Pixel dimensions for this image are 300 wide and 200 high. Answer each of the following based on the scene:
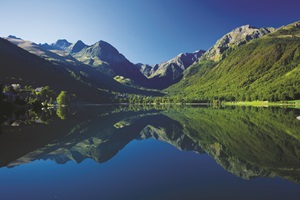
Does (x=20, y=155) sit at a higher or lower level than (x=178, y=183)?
lower

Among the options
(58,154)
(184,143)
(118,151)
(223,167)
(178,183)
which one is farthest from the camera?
(184,143)

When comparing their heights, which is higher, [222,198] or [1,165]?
[222,198]

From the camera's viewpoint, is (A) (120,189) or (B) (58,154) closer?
(A) (120,189)

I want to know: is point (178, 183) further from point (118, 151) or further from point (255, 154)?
point (118, 151)

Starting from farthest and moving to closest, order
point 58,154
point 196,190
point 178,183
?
1. point 58,154
2. point 178,183
3. point 196,190

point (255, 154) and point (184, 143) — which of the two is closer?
point (255, 154)

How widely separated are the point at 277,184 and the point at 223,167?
18.4 feet

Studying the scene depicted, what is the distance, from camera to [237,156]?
27.4m

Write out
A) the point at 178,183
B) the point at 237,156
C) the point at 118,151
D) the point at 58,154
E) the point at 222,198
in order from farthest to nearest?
the point at 118,151 → the point at 58,154 → the point at 237,156 → the point at 178,183 → the point at 222,198

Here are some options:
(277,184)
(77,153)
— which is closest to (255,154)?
(277,184)

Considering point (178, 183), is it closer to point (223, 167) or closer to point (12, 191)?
point (223, 167)

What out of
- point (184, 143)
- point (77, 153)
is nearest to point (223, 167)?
point (184, 143)

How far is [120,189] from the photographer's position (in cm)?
1769

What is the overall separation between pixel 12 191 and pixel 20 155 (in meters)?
11.5
